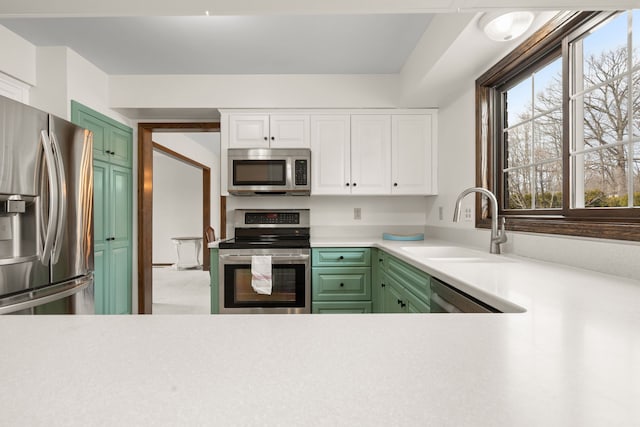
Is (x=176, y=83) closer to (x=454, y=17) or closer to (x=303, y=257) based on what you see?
(x=303, y=257)

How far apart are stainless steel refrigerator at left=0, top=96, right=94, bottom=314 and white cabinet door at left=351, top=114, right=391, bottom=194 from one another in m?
2.06

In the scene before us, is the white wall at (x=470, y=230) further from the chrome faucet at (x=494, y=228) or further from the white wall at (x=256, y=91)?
the white wall at (x=256, y=91)

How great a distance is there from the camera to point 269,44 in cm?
256

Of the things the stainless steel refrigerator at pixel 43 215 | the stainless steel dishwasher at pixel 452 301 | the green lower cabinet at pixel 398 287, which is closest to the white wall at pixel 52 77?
the stainless steel refrigerator at pixel 43 215

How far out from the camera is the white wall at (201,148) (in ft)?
16.7

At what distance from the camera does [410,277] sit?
191 centimetres

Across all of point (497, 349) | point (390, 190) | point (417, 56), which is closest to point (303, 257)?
point (390, 190)

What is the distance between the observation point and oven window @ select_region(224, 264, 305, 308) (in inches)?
109

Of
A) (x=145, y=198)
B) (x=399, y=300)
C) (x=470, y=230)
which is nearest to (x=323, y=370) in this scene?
(x=399, y=300)

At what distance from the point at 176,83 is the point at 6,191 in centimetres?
193

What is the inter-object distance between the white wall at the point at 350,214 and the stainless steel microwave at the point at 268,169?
39 centimetres

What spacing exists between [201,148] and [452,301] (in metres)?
6.06

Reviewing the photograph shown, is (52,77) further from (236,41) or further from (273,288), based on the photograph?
(273,288)

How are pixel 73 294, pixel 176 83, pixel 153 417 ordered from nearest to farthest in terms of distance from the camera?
pixel 153 417
pixel 73 294
pixel 176 83
